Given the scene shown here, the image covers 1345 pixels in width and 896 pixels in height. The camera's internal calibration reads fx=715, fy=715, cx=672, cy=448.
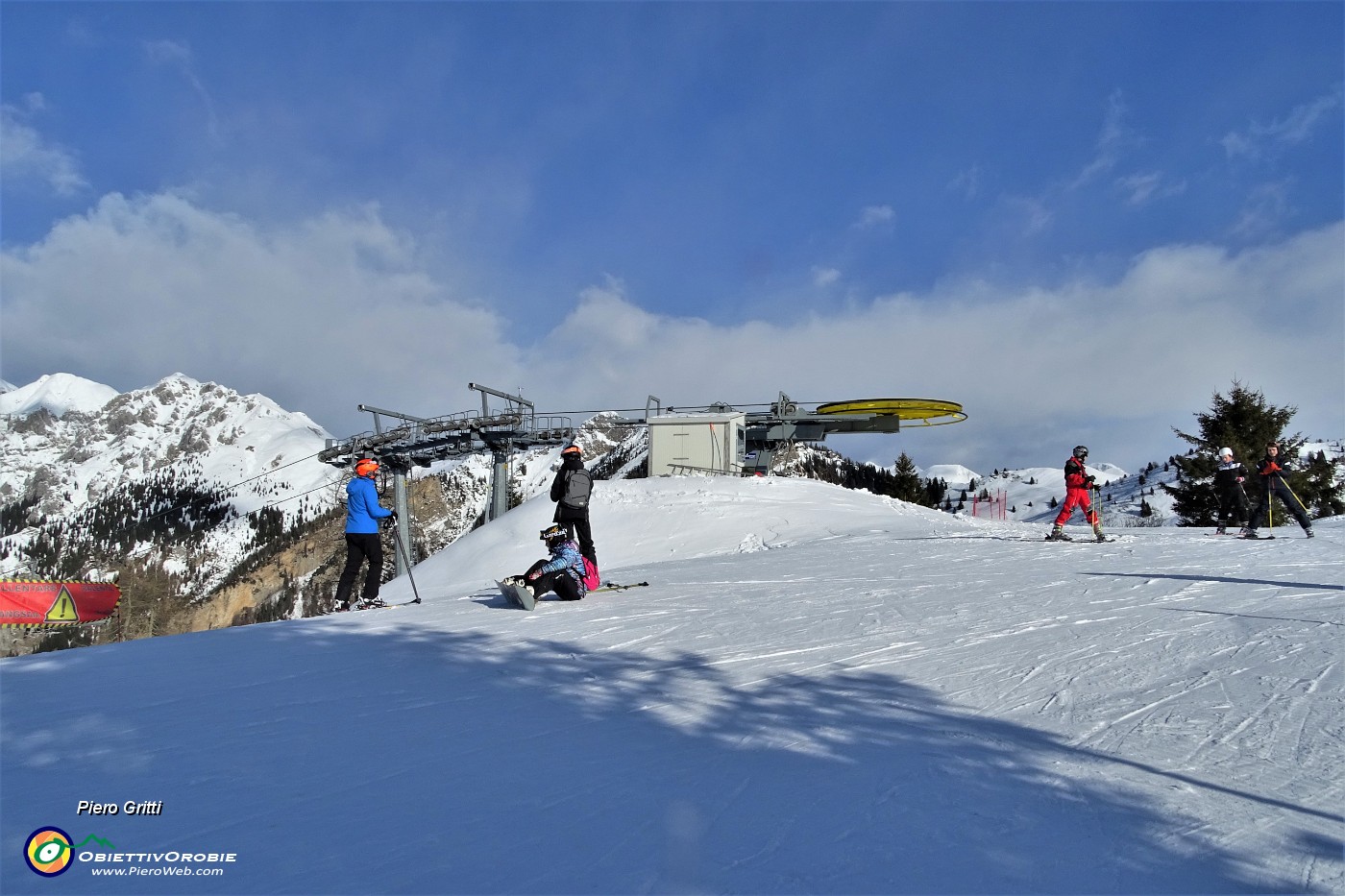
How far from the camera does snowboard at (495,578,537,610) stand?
328 inches

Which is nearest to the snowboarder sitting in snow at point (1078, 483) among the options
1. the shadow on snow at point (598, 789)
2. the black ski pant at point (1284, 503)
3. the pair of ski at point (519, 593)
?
the black ski pant at point (1284, 503)

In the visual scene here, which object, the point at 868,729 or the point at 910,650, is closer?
the point at 868,729

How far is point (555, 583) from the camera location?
868 centimetres

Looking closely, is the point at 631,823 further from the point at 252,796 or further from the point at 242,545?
the point at 242,545

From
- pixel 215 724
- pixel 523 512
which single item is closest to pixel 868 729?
pixel 215 724

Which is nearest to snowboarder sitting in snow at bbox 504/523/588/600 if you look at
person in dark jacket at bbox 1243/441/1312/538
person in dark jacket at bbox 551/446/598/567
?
person in dark jacket at bbox 551/446/598/567

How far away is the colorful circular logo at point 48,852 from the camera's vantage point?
111 inches

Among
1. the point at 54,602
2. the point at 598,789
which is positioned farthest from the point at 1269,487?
the point at 54,602

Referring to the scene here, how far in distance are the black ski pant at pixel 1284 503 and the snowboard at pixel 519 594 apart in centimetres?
1362

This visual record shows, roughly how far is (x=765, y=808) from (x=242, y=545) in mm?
231387

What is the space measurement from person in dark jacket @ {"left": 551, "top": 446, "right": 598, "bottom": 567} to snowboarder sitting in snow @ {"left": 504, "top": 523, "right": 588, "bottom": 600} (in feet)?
2.62

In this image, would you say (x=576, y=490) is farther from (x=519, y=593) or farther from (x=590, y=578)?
(x=519, y=593)

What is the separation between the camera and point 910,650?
5555 mm

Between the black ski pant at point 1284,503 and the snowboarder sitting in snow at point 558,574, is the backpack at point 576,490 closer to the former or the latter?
the snowboarder sitting in snow at point 558,574
